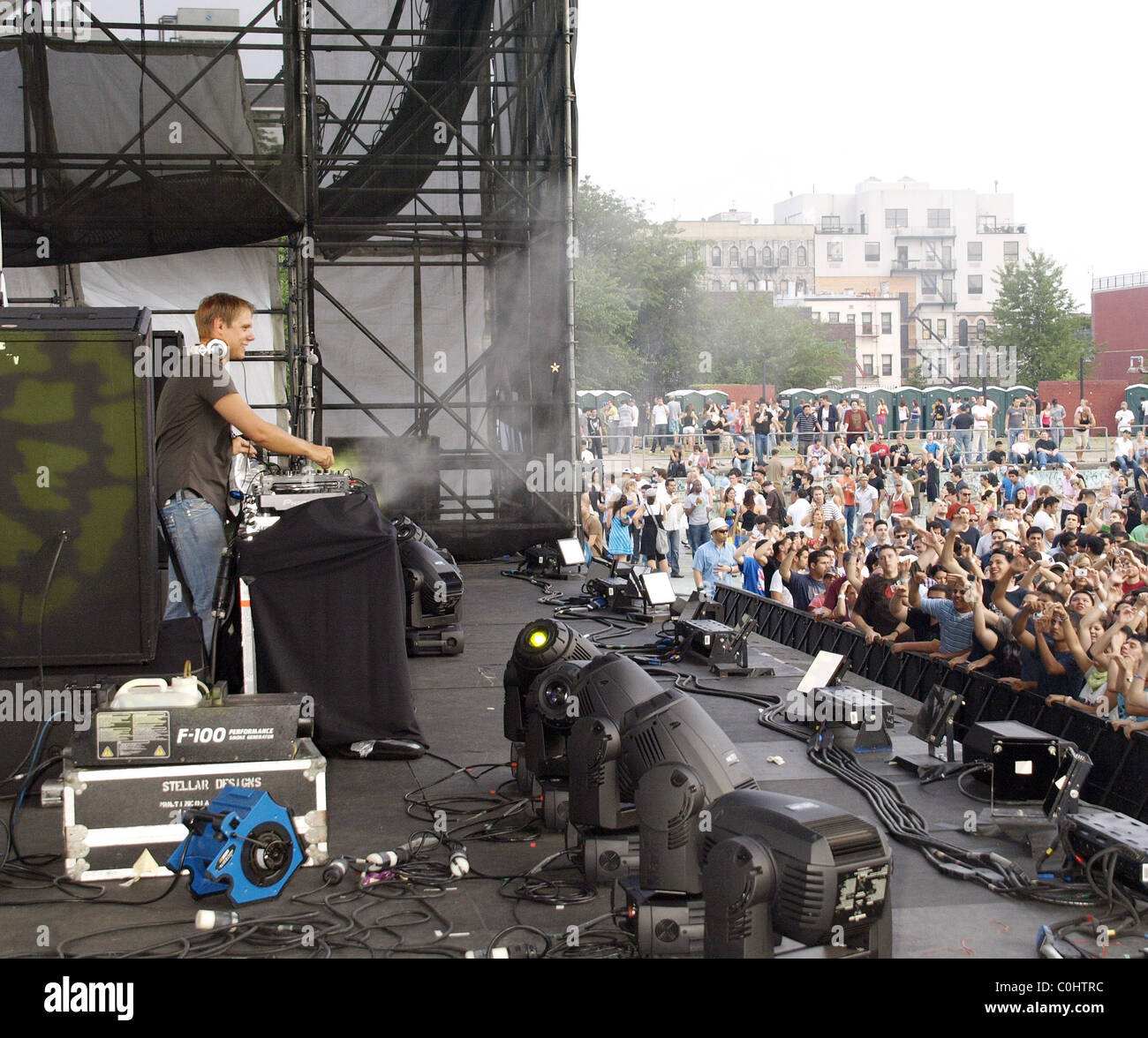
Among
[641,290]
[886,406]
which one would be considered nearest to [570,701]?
[886,406]

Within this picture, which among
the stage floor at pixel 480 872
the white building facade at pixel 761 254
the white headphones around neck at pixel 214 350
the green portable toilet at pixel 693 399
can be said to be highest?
the white building facade at pixel 761 254

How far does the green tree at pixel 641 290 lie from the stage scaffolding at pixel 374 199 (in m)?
42.9

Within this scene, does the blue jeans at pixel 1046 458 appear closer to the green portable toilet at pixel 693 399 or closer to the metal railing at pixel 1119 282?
the green portable toilet at pixel 693 399

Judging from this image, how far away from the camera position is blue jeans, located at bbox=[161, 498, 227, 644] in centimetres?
579

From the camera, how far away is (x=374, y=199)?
1448 cm

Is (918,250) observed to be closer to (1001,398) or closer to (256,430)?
(1001,398)

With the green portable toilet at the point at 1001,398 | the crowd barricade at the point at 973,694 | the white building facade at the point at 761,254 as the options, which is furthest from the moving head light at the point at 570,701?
the white building facade at the point at 761,254

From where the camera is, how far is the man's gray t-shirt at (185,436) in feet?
18.8

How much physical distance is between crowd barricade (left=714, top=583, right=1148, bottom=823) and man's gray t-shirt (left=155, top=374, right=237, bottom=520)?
457 cm

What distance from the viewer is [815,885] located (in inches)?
127

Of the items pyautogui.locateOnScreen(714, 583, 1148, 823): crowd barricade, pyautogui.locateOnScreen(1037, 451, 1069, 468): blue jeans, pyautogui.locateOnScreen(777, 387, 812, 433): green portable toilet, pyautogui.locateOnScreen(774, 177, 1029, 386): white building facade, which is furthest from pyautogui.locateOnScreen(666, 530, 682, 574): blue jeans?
pyautogui.locateOnScreen(774, 177, 1029, 386): white building facade
